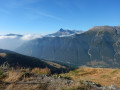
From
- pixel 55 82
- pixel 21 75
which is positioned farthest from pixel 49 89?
pixel 21 75

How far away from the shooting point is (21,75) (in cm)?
782

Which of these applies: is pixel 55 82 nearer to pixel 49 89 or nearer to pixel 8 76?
pixel 49 89

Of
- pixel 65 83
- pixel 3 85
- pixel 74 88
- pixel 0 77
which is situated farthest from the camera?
pixel 0 77

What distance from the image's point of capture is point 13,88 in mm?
6484

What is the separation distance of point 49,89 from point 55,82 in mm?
935

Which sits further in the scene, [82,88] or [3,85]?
[3,85]

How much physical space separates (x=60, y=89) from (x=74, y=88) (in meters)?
0.63

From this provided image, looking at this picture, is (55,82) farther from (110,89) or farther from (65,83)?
(110,89)

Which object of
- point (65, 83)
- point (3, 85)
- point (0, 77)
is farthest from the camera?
point (0, 77)

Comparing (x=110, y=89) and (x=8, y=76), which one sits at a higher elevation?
(x=8, y=76)

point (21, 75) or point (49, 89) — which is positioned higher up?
point (21, 75)

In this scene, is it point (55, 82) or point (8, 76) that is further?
point (8, 76)

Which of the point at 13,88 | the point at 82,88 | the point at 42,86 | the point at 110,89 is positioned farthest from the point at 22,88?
the point at 110,89

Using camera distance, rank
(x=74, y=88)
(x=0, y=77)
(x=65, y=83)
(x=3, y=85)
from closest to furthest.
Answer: (x=74, y=88), (x=3, y=85), (x=65, y=83), (x=0, y=77)
